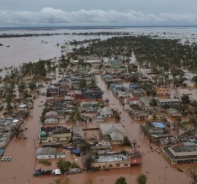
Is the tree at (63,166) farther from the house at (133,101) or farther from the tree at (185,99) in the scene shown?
the tree at (185,99)

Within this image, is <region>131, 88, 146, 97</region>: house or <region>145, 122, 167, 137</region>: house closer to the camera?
<region>145, 122, 167, 137</region>: house

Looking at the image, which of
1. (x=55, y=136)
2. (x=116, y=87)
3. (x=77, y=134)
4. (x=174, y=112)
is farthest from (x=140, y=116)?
(x=116, y=87)

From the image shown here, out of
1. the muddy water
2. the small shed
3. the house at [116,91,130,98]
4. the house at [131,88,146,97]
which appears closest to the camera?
the muddy water

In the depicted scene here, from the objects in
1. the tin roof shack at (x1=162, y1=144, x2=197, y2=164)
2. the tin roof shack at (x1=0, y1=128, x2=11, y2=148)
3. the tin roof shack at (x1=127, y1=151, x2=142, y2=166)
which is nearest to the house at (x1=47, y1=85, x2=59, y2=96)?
the tin roof shack at (x1=0, y1=128, x2=11, y2=148)

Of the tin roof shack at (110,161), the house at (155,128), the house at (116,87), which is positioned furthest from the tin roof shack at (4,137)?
the house at (116,87)

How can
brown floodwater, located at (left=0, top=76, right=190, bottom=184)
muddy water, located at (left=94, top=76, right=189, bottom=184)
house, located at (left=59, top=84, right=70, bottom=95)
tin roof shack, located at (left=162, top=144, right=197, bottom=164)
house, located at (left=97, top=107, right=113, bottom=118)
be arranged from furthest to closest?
house, located at (left=59, top=84, right=70, bottom=95), house, located at (left=97, top=107, right=113, bottom=118), tin roof shack, located at (left=162, top=144, right=197, bottom=164), muddy water, located at (left=94, top=76, right=189, bottom=184), brown floodwater, located at (left=0, top=76, right=190, bottom=184)

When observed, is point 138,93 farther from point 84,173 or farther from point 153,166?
point 84,173

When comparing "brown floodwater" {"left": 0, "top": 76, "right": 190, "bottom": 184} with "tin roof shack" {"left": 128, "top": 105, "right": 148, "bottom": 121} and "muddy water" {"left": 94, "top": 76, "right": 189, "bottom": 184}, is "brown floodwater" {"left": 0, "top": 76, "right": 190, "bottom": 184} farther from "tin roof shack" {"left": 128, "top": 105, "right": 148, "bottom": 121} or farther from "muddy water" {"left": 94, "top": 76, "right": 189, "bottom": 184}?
"tin roof shack" {"left": 128, "top": 105, "right": 148, "bottom": 121}
